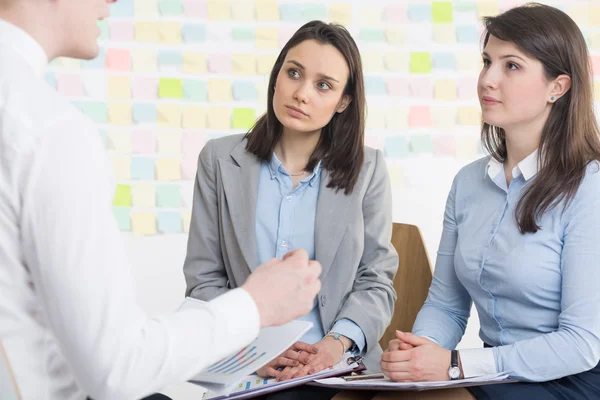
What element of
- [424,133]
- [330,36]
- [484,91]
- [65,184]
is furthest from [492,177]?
[424,133]

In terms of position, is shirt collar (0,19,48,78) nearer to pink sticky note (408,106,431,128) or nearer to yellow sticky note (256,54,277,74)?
yellow sticky note (256,54,277,74)

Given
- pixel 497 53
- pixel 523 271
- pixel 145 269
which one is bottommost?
pixel 145 269

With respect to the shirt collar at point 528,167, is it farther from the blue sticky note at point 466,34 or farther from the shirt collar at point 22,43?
the blue sticky note at point 466,34

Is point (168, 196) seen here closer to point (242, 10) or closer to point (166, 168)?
point (166, 168)

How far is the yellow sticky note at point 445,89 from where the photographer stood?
3.35 meters

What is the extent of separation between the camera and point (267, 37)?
10.7 feet

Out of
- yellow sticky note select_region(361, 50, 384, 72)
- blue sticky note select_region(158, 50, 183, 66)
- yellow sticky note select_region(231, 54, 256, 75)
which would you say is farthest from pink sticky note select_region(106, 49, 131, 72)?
yellow sticky note select_region(361, 50, 384, 72)

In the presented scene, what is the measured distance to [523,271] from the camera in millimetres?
1652

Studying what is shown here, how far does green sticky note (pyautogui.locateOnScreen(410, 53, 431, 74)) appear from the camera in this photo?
3322mm

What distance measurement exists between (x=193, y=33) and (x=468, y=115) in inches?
55.7

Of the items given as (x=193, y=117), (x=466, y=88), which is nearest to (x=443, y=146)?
(x=466, y=88)

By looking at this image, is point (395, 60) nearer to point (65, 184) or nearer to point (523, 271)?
point (523, 271)

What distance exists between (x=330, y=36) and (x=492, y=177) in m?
0.66

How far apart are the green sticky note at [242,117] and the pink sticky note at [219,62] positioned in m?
0.20
